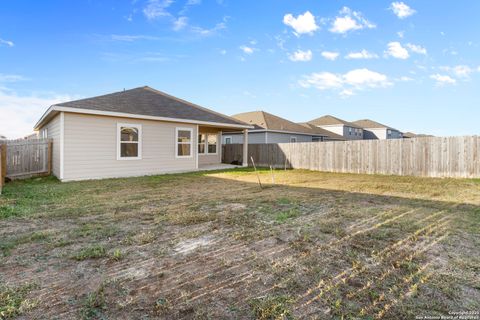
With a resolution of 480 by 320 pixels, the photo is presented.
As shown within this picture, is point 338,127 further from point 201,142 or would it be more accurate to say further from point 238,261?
point 238,261

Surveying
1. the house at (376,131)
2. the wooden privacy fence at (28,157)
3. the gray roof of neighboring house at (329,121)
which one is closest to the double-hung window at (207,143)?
the wooden privacy fence at (28,157)

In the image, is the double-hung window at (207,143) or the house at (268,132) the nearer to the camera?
the double-hung window at (207,143)

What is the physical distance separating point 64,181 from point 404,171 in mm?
13681

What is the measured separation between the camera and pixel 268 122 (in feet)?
77.4

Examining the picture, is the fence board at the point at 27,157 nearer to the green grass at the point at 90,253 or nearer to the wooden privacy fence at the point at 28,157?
the wooden privacy fence at the point at 28,157

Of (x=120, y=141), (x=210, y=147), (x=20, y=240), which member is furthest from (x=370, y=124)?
(x=20, y=240)

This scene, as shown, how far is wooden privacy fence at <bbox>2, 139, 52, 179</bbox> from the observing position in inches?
389

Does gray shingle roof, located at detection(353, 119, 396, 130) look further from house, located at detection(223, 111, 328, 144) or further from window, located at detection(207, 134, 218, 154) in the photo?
window, located at detection(207, 134, 218, 154)

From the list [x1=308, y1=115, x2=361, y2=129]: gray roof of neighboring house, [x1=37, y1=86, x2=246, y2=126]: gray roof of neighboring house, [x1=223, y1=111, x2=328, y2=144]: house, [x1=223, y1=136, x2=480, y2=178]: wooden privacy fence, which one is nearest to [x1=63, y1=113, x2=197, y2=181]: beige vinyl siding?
[x1=37, y1=86, x2=246, y2=126]: gray roof of neighboring house

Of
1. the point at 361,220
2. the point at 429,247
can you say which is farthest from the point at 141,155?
the point at 429,247

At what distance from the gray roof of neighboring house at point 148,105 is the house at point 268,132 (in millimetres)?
7768

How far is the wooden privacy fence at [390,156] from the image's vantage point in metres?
10.1

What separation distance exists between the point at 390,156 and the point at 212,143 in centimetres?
1037

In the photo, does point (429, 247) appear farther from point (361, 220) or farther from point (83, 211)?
point (83, 211)
